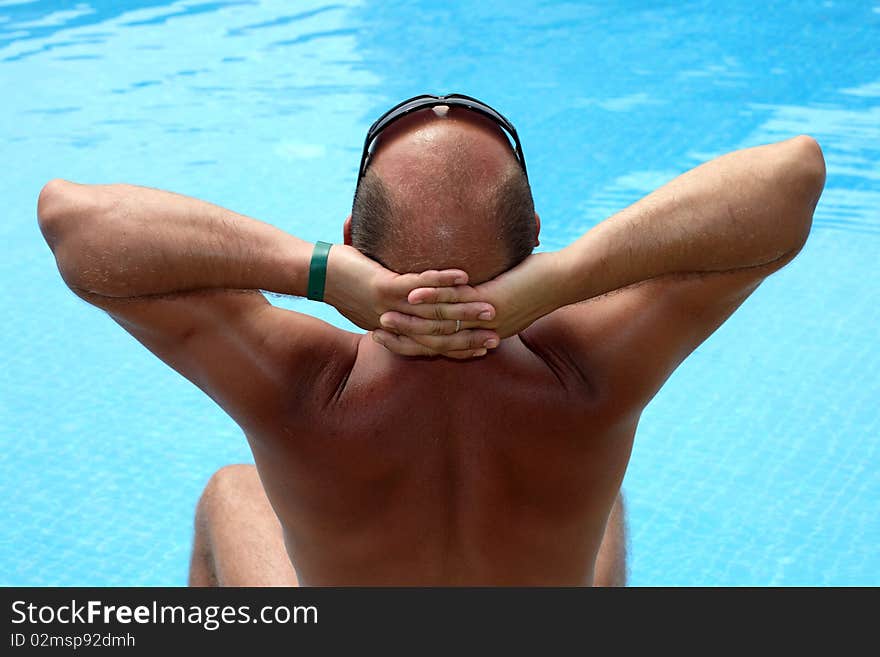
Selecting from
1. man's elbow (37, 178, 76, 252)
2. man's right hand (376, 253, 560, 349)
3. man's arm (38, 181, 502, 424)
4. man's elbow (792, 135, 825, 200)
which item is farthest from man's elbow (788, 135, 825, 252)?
man's elbow (37, 178, 76, 252)

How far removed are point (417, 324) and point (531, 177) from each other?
3.28 metres

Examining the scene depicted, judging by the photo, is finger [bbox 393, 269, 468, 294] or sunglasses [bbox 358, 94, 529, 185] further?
sunglasses [bbox 358, 94, 529, 185]

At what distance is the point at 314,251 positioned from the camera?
153cm

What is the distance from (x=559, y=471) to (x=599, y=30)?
4.67 m

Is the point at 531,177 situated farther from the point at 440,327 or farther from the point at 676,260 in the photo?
the point at 440,327

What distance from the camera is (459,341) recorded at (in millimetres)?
1417

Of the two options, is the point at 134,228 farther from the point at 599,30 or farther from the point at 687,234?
the point at 599,30

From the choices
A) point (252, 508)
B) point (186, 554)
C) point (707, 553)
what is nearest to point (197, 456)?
point (186, 554)

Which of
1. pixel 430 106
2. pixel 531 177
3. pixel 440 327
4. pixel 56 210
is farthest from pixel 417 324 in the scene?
pixel 531 177

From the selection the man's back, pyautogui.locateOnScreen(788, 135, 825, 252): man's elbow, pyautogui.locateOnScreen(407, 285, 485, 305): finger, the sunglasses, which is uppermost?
the sunglasses

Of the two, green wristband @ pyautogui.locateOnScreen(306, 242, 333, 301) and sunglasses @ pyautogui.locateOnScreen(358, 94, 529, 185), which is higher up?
sunglasses @ pyautogui.locateOnScreen(358, 94, 529, 185)

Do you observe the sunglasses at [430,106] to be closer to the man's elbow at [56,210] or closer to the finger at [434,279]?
the finger at [434,279]

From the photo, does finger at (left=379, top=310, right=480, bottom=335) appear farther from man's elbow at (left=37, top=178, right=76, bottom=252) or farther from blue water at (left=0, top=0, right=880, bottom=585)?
blue water at (left=0, top=0, right=880, bottom=585)

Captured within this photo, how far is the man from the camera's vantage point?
1.44 m
